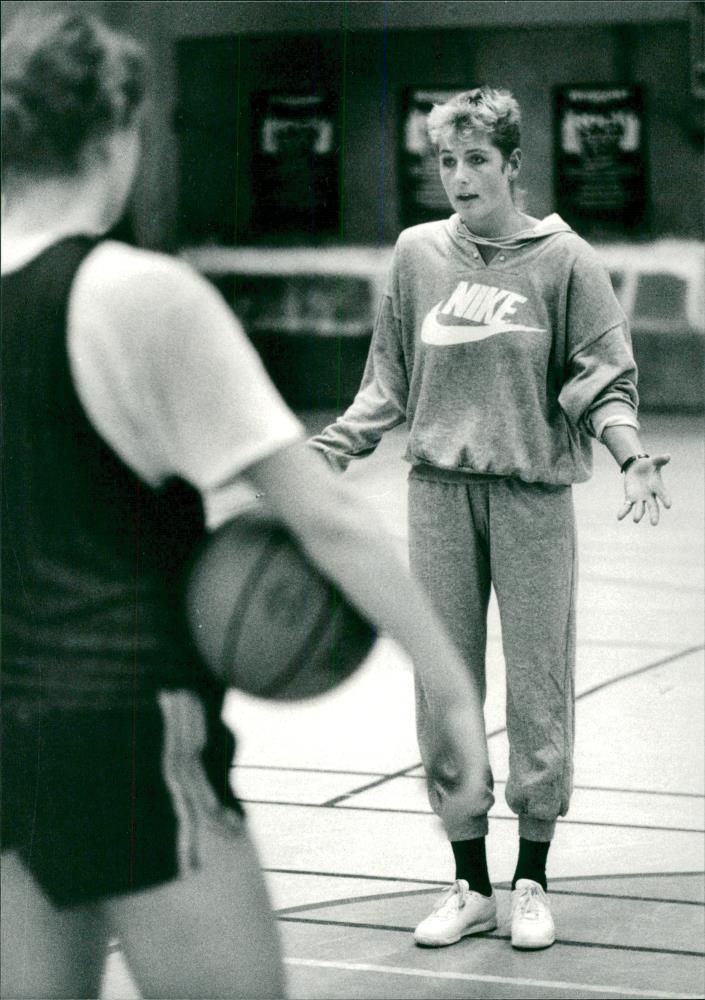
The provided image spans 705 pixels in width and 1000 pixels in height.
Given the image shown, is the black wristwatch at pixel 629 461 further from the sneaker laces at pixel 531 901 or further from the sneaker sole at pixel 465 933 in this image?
the sneaker sole at pixel 465 933

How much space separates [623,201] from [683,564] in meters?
3.07

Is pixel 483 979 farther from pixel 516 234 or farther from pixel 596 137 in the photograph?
pixel 596 137

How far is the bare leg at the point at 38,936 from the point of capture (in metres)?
1.85

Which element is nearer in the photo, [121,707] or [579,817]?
[121,707]

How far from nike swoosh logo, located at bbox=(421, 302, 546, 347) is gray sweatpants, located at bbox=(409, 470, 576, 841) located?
11.3 inches

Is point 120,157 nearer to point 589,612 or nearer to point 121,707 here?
point 121,707

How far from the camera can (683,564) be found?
796 cm

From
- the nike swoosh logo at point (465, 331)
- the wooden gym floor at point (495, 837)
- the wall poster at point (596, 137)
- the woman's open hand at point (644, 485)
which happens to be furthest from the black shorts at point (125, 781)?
the wall poster at point (596, 137)

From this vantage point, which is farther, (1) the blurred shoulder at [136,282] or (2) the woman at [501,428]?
(2) the woman at [501,428]

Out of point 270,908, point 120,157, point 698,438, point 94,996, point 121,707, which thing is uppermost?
point 120,157

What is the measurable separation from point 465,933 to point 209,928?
1.76 metres

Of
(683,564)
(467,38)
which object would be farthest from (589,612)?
(467,38)

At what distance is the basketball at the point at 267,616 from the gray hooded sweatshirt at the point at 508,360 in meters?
1.41

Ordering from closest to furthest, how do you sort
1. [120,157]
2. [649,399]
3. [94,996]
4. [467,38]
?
[120,157]
[94,996]
[467,38]
[649,399]
